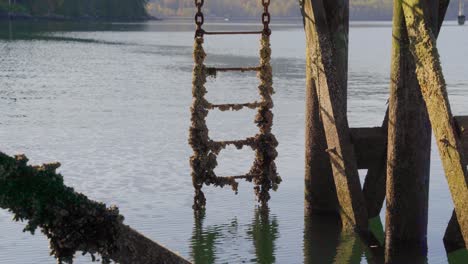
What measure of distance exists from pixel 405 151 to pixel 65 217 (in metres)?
5.11

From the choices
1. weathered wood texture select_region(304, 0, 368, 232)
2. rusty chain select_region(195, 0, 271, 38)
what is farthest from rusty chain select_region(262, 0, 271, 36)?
weathered wood texture select_region(304, 0, 368, 232)

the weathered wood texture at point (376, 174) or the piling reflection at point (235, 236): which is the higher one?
the weathered wood texture at point (376, 174)

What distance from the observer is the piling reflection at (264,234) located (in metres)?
11.3

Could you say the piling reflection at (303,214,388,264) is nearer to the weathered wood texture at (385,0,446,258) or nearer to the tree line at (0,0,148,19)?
the weathered wood texture at (385,0,446,258)

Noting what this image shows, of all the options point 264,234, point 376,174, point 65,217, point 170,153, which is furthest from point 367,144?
point 170,153

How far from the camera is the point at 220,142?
41.6 feet

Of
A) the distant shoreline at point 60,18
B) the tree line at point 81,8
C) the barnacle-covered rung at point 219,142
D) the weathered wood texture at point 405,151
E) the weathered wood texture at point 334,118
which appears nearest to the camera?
the weathered wood texture at point 405,151

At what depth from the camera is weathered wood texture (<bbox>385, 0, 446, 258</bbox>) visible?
32.4 feet

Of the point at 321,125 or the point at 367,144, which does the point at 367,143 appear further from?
the point at 321,125

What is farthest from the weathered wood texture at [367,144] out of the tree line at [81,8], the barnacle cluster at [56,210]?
the tree line at [81,8]

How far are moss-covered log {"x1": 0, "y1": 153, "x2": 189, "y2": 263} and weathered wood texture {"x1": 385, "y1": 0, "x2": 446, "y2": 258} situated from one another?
4580 mm

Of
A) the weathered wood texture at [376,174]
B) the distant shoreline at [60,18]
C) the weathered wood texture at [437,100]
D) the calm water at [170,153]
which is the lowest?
the distant shoreline at [60,18]

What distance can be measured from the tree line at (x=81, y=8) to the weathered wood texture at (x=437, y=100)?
132523mm

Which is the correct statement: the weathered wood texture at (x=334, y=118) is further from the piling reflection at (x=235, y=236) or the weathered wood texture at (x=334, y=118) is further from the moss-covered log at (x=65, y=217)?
the moss-covered log at (x=65, y=217)
